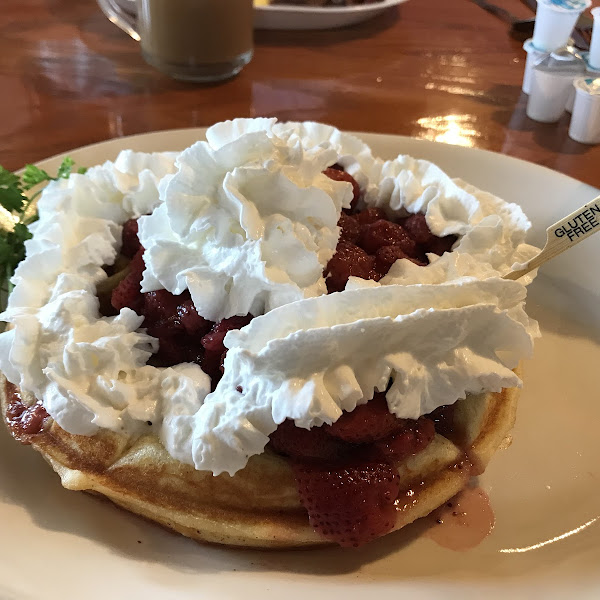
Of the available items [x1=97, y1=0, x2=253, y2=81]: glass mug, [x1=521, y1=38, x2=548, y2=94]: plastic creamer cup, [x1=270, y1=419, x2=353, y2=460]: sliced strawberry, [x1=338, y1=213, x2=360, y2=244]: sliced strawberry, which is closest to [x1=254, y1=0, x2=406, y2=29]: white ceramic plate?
[x1=97, y1=0, x2=253, y2=81]: glass mug

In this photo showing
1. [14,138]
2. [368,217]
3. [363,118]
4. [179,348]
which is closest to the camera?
[179,348]

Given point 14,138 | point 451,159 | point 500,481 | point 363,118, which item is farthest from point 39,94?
point 500,481

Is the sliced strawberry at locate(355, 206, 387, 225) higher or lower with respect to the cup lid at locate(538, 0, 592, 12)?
lower

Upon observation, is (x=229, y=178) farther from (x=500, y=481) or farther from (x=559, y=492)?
(x=559, y=492)

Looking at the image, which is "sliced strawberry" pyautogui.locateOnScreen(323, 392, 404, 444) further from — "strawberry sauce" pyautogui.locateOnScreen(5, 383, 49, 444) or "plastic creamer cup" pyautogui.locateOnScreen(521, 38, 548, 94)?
"plastic creamer cup" pyautogui.locateOnScreen(521, 38, 548, 94)

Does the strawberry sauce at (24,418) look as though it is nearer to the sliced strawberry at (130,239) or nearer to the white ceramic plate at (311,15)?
the sliced strawberry at (130,239)

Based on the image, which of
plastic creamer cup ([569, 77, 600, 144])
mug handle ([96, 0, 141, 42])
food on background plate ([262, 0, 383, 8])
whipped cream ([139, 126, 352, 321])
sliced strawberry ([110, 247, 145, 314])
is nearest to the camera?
whipped cream ([139, 126, 352, 321])
